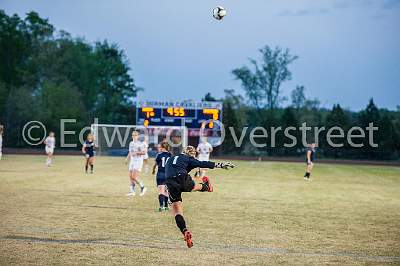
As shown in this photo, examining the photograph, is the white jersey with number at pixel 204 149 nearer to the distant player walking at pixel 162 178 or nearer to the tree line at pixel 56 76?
the distant player walking at pixel 162 178

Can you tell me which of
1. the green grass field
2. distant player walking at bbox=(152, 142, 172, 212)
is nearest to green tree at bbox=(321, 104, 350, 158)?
the green grass field

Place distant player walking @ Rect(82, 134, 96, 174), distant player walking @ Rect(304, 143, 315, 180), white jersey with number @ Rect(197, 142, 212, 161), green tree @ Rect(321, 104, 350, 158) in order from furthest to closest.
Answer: green tree @ Rect(321, 104, 350, 158), distant player walking @ Rect(82, 134, 96, 174), distant player walking @ Rect(304, 143, 315, 180), white jersey with number @ Rect(197, 142, 212, 161)

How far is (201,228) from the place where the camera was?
1180 cm

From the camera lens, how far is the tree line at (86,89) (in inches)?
2584

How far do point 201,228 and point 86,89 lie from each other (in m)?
74.6

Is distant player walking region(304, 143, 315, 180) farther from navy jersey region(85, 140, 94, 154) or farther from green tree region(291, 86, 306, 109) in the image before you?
green tree region(291, 86, 306, 109)

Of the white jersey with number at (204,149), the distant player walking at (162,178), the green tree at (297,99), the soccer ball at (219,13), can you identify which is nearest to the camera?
the distant player walking at (162,178)

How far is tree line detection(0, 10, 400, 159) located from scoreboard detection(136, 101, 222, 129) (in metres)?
19.2

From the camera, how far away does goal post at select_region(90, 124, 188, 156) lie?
45875mm

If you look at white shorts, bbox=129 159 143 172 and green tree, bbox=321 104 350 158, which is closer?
white shorts, bbox=129 159 143 172

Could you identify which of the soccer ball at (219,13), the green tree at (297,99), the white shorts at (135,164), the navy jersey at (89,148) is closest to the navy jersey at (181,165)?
the white shorts at (135,164)

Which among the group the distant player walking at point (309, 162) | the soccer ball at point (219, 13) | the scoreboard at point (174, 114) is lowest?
the distant player walking at point (309, 162)

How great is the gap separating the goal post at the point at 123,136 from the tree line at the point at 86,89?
8451 mm

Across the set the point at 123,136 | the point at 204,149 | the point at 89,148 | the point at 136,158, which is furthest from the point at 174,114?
the point at 136,158
